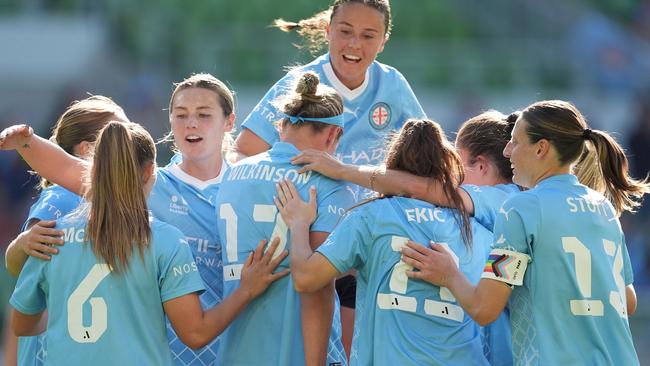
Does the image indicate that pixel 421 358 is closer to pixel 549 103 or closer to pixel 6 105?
pixel 549 103

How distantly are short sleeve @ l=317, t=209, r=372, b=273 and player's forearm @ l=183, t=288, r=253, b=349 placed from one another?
408 mm

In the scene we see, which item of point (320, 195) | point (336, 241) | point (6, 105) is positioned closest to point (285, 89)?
point (320, 195)

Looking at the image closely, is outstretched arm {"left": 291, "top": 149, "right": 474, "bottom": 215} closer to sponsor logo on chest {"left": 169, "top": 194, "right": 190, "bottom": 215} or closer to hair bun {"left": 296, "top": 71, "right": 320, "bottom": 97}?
hair bun {"left": 296, "top": 71, "right": 320, "bottom": 97}

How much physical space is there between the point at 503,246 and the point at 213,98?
1648mm

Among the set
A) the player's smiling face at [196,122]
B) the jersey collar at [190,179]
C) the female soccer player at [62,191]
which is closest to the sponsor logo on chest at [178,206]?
the jersey collar at [190,179]

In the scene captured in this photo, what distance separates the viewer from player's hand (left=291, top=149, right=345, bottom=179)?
4.59 m

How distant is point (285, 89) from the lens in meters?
5.28

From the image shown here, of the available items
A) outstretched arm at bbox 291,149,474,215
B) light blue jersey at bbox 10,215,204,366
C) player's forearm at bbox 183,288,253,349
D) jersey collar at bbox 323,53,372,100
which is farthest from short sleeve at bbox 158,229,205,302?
jersey collar at bbox 323,53,372,100

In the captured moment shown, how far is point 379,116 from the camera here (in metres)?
5.52

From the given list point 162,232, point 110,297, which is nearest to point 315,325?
point 162,232

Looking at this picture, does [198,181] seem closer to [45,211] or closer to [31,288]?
[45,211]

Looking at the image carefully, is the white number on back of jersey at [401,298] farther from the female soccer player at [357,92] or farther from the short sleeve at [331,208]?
the female soccer player at [357,92]

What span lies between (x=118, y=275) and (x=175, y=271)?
0.22m

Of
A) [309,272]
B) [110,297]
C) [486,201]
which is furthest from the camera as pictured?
[486,201]
